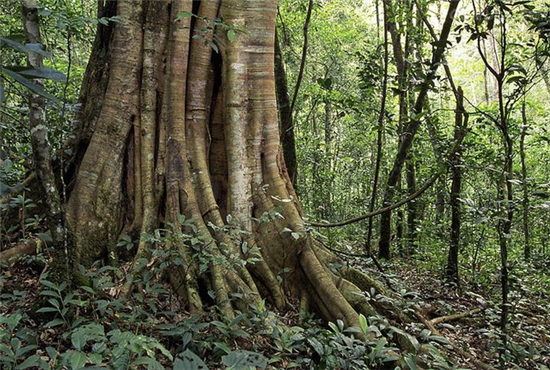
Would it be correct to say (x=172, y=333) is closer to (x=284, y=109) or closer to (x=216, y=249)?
(x=216, y=249)

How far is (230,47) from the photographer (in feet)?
12.7

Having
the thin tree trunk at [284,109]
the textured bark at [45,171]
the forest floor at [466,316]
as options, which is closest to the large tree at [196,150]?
the forest floor at [466,316]

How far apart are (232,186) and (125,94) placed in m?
1.22

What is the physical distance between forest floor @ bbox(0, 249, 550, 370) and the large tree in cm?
45

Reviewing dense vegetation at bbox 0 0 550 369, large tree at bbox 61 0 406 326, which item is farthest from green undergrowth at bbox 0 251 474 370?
large tree at bbox 61 0 406 326

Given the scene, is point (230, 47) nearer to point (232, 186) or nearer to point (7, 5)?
point (232, 186)

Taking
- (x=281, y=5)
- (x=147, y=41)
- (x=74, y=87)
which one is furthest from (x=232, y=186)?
(x=281, y=5)

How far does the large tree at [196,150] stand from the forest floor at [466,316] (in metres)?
0.45

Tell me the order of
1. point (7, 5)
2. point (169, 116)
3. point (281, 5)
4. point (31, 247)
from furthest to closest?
1. point (281, 5)
2. point (7, 5)
3. point (169, 116)
4. point (31, 247)

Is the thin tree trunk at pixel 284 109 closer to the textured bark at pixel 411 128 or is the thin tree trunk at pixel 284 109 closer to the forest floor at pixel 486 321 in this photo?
the textured bark at pixel 411 128

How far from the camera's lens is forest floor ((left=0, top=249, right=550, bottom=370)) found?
2.81m

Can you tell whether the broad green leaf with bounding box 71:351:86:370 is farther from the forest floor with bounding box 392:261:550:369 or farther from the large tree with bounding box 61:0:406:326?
the forest floor with bounding box 392:261:550:369

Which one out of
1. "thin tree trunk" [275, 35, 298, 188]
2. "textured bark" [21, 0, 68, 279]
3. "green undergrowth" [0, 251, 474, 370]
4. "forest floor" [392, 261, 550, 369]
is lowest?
"forest floor" [392, 261, 550, 369]

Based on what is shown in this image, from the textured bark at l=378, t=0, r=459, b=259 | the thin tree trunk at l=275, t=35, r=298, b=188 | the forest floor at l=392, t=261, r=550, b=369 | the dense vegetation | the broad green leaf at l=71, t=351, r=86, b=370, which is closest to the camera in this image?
the broad green leaf at l=71, t=351, r=86, b=370
